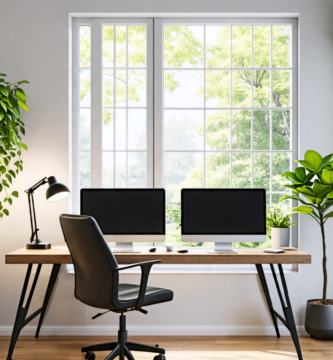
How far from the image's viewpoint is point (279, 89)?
11.6 feet

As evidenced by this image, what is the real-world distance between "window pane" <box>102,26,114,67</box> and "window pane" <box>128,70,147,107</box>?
0.70 feet

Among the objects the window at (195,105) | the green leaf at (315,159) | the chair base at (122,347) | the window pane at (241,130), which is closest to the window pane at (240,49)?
the window at (195,105)

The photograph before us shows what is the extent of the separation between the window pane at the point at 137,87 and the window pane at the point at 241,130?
841 millimetres

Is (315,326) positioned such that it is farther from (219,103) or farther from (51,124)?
(51,124)

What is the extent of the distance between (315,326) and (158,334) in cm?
129

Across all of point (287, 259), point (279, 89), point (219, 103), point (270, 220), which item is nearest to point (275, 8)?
point (279, 89)

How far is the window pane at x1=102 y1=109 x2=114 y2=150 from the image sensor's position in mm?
3516

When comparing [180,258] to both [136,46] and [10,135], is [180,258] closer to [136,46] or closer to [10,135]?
[10,135]

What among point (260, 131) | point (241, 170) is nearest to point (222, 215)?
point (241, 170)

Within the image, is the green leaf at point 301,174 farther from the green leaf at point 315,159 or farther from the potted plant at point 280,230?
the potted plant at point 280,230

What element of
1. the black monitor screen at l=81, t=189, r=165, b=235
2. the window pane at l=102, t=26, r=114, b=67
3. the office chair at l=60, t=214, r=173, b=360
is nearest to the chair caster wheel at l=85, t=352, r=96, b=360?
the office chair at l=60, t=214, r=173, b=360

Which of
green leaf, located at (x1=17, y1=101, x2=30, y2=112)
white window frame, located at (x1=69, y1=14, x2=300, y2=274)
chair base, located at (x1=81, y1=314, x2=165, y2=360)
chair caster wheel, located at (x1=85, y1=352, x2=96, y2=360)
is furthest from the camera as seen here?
white window frame, located at (x1=69, y1=14, x2=300, y2=274)

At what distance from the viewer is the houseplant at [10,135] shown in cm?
296

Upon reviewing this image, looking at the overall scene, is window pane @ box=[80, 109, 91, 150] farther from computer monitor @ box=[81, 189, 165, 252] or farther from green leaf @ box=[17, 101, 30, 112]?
computer monitor @ box=[81, 189, 165, 252]
